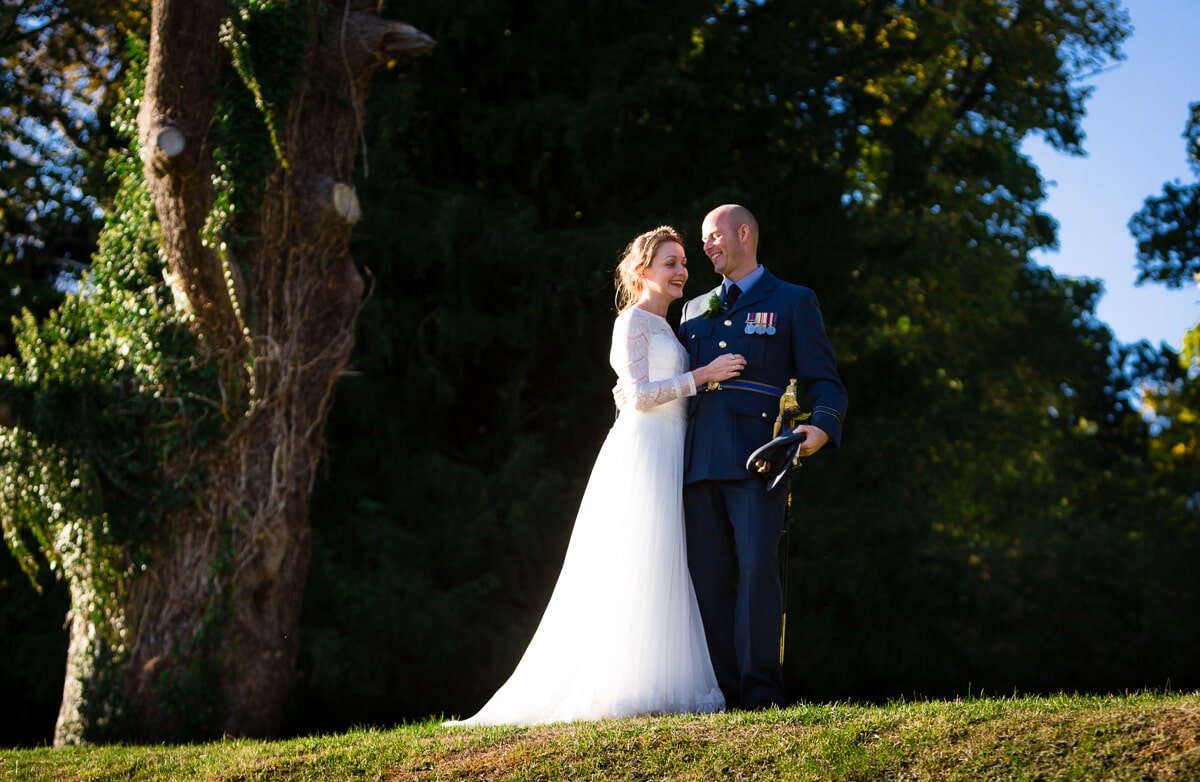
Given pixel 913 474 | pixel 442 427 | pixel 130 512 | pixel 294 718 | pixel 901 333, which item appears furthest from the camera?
pixel 901 333

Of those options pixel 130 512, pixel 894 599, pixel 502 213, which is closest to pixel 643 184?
pixel 502 213

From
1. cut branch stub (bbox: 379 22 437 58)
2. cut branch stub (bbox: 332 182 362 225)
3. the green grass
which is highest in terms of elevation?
cut branch stub (bbox: 379 22 437 58)

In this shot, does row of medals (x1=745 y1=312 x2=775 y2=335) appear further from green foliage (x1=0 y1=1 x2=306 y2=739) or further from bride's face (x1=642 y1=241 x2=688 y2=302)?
green foliage (x1=0 y1=1 x2=306 y2=739)

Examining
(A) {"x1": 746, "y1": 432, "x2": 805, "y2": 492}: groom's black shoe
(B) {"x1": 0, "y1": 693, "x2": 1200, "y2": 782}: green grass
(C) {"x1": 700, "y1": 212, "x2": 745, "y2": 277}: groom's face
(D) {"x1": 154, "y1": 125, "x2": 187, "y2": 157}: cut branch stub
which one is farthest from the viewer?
(D) {"x1": 154, "y1": 125, "x2": 187, "y2": 157}: cut branch stub

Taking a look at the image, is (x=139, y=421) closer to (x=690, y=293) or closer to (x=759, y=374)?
(x=759, y=374)

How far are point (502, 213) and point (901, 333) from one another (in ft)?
30.0

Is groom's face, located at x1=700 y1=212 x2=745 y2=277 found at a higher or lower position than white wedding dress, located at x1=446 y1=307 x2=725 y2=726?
higher

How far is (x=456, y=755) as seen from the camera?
6098 millimetres

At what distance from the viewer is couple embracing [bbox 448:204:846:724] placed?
656 cm

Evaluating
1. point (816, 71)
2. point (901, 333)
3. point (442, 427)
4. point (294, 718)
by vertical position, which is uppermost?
point (816, 71)

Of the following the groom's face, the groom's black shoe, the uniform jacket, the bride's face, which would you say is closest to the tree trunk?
the bride's face

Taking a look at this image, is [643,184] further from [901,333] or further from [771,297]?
[771,297]

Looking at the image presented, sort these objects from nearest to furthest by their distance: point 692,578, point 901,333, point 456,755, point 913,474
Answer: point 456,755, point 692,578, point 913,474, point 901,333

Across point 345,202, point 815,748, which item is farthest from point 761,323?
point 345,202
